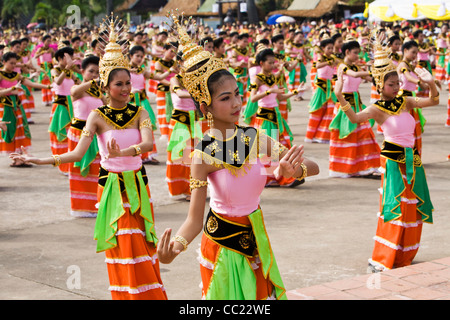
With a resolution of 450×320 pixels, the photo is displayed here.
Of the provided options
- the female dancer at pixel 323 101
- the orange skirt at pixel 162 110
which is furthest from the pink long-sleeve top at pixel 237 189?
the orange skirt at pixel 162 110

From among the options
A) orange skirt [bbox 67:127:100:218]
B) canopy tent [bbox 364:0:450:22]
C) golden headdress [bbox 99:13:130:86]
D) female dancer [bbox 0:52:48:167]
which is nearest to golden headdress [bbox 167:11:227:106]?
golden headdress [bbox 99:13:130:86]

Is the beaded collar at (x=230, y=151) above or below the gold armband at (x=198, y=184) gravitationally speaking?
above

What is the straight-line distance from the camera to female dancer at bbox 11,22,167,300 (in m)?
5.62

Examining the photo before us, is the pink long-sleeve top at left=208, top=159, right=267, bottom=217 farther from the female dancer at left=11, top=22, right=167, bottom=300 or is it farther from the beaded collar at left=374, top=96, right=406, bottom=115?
the beaded collar at left=374, top=96, right=406, bottom=115

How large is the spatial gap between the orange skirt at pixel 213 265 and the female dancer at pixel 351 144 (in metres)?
6.85

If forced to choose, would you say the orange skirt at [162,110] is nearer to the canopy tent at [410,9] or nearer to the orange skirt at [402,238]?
the orange skirt at [402,238]

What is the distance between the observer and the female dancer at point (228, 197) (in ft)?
13.0

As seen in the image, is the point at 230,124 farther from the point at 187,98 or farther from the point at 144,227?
the point at 187,98

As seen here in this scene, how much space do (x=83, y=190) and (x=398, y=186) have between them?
382cm

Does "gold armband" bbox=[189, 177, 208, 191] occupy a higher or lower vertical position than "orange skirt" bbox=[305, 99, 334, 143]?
higher

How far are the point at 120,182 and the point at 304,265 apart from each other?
1802mm

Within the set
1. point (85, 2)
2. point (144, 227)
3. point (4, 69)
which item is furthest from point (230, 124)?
point (85, 2)

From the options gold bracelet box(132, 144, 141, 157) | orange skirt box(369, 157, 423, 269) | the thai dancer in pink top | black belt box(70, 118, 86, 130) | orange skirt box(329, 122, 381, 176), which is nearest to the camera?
gold bracelet box(132, 144, 141, 157)

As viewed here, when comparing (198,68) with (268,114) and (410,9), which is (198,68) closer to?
Result: (268,114)
